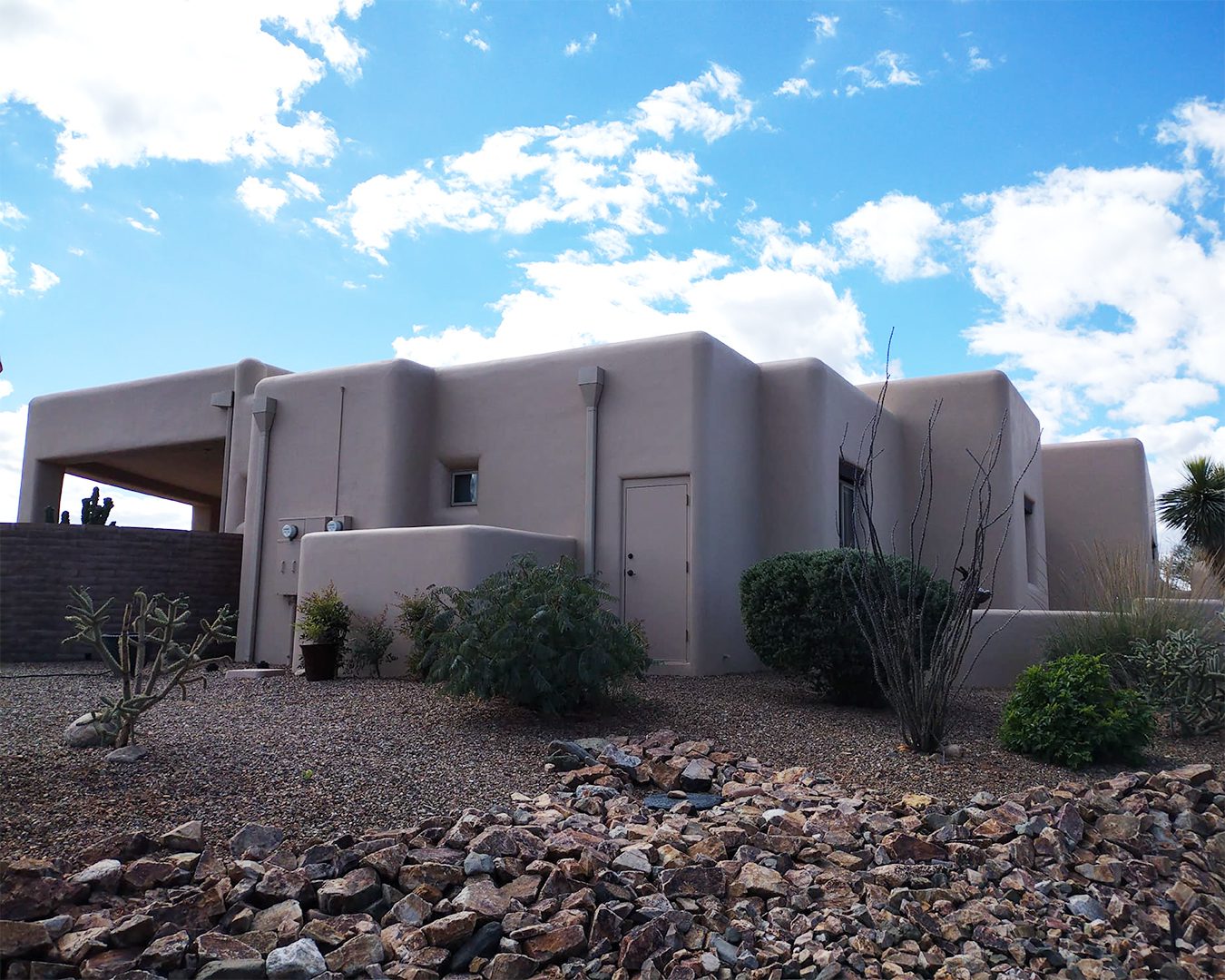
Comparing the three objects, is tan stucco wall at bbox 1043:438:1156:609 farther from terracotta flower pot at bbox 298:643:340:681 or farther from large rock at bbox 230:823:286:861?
large rock at bbox 230:823:286:861

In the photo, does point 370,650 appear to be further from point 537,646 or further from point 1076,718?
point 1076,718

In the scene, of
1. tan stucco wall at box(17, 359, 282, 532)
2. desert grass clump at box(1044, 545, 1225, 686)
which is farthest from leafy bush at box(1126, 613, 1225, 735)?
tan stucco wall at box(17, 359, 282, 532)

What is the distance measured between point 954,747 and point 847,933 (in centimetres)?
299

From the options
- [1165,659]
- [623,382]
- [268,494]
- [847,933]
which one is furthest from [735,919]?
[268,494]

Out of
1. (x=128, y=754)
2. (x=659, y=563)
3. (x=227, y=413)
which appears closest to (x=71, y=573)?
(x=227, y=413)

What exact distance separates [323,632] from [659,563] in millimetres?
3722

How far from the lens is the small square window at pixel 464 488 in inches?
506

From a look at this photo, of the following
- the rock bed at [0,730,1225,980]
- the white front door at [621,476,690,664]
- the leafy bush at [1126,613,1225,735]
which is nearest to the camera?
the rock bed at [0,730,1225,980]

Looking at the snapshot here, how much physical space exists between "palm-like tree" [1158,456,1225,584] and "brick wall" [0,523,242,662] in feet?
54.4

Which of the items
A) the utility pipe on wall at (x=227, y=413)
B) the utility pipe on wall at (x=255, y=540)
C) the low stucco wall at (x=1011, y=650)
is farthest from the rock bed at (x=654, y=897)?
the utility pipe on wall at (x=227, y=413)

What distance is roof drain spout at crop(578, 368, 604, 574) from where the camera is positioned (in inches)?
449

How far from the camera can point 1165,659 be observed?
7.86 m

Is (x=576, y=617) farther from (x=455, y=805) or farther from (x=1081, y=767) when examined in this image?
(x=1081, y=767)

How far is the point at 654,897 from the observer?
4547 millimetres
